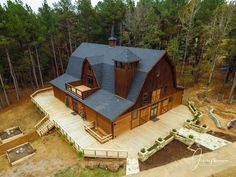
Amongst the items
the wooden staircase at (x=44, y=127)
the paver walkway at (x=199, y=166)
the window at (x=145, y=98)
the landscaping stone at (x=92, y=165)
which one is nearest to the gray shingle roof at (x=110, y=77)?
the window at (x=145, y=98)

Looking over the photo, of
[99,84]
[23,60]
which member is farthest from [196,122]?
[23,60]

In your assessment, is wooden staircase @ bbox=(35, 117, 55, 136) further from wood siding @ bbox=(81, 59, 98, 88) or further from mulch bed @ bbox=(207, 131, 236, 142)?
mulch bed @ bbox=(207, 131, 236, 142)

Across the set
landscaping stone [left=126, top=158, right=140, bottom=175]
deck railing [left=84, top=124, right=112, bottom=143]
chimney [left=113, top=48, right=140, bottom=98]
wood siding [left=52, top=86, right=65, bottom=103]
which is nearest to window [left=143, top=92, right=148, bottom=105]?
chimney [left=113, top=48, right=140, bottom=98]

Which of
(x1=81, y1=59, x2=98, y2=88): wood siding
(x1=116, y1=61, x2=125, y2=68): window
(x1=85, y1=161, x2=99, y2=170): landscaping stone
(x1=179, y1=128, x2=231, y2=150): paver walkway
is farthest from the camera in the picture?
(x1=81, y1=59, x2=98, y2=88): wood siding

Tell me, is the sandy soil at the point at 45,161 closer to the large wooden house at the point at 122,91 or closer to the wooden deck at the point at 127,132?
the wooden deck at the point at 127,132

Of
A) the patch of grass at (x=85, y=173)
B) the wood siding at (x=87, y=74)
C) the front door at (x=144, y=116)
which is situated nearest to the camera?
the patch of grass at (x=85, y=173)

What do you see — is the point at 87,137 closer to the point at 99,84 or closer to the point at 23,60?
the point at 99,84
